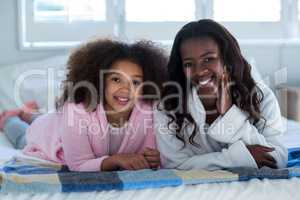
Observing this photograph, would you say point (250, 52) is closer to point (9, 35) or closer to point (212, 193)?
point (9, 35)

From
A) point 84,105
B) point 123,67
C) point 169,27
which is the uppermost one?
point 169,27

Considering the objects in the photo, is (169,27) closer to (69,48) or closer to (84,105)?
(69,48)

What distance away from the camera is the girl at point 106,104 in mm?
1344

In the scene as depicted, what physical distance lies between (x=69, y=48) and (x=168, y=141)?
4.21 ft

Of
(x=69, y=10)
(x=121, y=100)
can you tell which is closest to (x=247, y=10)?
(x=69, y=10)

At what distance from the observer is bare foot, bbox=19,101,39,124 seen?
204 cm

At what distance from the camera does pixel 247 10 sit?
2.78 metres

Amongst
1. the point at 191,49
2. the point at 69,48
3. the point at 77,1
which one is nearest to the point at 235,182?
the point at 191,49

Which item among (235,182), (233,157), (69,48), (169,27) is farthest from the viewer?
(169,27)

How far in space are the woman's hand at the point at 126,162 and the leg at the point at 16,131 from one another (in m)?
0.64

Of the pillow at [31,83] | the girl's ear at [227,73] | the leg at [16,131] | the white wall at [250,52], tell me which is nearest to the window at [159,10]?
the white wall at [250,52]

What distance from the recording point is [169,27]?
268 cm

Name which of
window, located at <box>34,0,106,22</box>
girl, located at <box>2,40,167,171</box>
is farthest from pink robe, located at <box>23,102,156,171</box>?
window, located at <box>34,0,106,22</box>

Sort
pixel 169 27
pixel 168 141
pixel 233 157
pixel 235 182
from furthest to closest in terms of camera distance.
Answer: pixel 169 27
pixel 168 141
pixel 233 157
pixel 235 182
